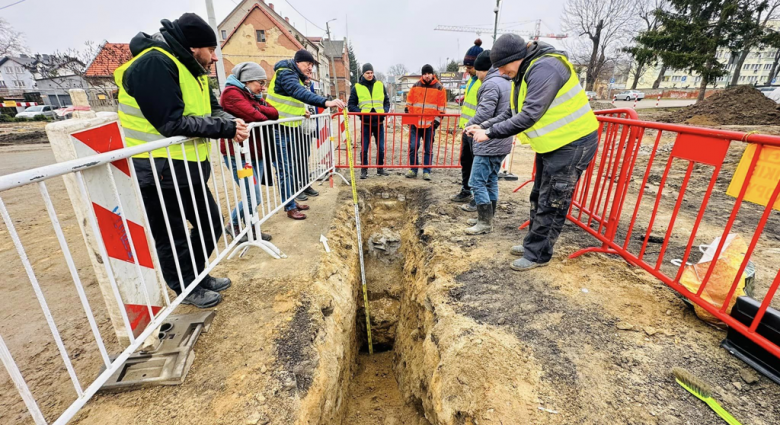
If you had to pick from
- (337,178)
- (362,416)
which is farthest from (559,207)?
(337,178)

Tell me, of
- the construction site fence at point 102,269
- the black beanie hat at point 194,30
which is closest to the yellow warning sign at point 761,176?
the black beanie hat at point 194,30

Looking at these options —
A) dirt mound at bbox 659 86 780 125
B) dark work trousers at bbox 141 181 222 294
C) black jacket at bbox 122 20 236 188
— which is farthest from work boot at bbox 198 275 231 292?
dirt mound at bbox 659 86 780 125

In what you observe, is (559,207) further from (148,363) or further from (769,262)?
(148,363)

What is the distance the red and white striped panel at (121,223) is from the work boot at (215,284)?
0.64 metres

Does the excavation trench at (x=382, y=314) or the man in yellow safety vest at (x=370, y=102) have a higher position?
the man in yellow safety vest at (x=370, y=102)

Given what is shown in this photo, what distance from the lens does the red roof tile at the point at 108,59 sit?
2394 centimetres

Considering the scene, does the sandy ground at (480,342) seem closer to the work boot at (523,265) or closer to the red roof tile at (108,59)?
the work boot at (523,265)

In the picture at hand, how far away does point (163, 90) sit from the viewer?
2125 mm

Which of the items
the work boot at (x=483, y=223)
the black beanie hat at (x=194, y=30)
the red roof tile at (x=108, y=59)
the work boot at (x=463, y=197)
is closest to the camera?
the black beanie hat at (x=194, y=30)

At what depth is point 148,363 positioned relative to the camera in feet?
7.00

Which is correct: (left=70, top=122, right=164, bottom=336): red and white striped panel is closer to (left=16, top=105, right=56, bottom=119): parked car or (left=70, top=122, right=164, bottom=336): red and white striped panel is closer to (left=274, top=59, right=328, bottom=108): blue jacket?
(left=274, top=59, right=328, bottom=108): blue jacket

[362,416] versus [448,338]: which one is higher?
[448,338]

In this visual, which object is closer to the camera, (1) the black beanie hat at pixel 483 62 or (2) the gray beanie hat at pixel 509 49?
(2) the gray beanie hat at pixel 509 49

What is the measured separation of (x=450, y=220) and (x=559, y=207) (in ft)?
5.88
